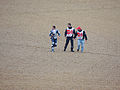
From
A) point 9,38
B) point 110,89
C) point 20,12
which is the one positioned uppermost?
point 20,12

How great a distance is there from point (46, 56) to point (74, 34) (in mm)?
2372


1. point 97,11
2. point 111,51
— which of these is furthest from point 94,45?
point 97,11

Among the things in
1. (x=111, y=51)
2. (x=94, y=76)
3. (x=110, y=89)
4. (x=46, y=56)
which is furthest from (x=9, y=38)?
(x=110, y=89)

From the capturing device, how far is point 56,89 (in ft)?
42.7

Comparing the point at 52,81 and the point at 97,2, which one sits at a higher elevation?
the point at 97,2

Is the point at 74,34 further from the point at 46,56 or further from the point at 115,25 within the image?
the point at 115,25

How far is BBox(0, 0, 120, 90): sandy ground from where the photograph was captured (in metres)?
14.2

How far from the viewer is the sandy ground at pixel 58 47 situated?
1418 centimetres

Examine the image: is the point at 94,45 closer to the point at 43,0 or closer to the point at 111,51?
the point at 111,51

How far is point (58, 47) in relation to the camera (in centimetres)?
2138

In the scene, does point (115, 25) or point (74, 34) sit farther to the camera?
point (115, 25)

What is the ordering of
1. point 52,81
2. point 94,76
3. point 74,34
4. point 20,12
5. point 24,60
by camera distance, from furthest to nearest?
point 20,12 → point 74,34 → point 24,60 → point 94,76 → point 52,81

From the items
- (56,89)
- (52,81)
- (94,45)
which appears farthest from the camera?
(94,45)

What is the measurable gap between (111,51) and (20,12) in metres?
13.1
